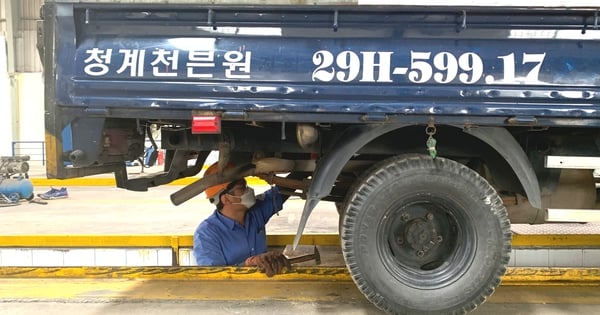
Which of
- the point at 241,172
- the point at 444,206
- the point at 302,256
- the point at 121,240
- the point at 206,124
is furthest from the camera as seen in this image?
the point at 121,240

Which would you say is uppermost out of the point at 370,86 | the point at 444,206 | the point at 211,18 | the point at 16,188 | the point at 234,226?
the point at 211,18

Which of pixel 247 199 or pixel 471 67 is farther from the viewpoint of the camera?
pixel 247 199

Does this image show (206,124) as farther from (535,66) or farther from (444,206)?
(535,66)

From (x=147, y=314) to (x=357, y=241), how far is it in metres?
1.28

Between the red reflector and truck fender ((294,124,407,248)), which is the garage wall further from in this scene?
truck fender ((294,124,407,248))

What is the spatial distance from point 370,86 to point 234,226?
1803 millimetres

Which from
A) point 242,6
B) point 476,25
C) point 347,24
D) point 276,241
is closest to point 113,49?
point 242,6

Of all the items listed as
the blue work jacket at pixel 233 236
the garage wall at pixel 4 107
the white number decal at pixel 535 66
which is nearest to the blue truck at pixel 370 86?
the white number decal at pixel 535 66

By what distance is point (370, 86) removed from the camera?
2.46 metres

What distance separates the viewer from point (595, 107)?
243 centimetres

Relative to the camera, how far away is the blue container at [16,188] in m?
9.20

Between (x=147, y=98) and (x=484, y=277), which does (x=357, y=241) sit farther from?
(x=147, y=98)

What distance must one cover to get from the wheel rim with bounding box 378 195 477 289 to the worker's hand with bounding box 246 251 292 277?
86 cm

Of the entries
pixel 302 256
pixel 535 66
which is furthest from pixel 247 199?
pixel 535 66
